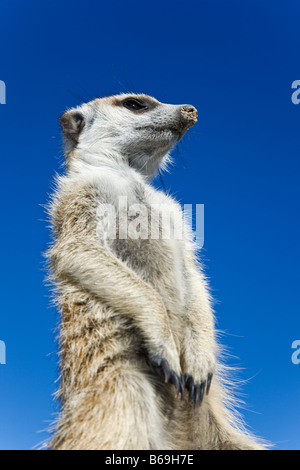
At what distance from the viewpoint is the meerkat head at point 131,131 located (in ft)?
24.2

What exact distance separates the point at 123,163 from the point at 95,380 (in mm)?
3477

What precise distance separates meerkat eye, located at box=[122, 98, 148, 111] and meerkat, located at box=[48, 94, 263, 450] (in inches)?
48.8

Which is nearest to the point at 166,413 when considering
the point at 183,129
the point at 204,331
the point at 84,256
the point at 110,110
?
the point at 204,331

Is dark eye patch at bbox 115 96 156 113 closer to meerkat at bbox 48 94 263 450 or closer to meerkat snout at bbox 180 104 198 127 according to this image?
meerkat snout at bbox 180 104 198 127

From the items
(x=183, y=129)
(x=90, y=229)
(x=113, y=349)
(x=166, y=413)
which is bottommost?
(x=166, y=413)

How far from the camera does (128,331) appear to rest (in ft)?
16.9

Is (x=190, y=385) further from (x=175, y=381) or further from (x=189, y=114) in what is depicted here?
(x=189, y=114)

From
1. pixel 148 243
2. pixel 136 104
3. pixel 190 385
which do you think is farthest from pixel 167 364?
pixel 136 104

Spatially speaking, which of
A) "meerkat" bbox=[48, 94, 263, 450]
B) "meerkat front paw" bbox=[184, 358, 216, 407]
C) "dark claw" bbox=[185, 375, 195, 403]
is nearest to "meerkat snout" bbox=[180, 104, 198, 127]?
"meerkat" bbox=[48, 94, 263, 450]

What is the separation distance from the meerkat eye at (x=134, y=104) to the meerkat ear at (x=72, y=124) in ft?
2.50

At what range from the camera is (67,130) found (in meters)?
7.83

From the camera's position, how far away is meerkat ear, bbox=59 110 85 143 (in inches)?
308

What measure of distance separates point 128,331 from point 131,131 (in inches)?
138
